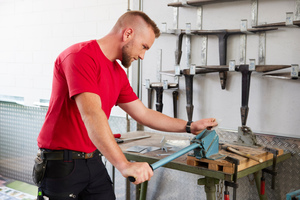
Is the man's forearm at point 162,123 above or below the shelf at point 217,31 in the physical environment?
below

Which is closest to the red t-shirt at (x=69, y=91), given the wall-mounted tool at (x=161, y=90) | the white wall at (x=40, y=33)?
the wall-mounted tool at (x=161, y=90)

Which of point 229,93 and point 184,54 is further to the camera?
point 184,54

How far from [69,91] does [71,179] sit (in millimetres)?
534

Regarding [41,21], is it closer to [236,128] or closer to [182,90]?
[182,90]

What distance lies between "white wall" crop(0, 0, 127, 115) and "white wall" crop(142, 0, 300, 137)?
31.3 inches

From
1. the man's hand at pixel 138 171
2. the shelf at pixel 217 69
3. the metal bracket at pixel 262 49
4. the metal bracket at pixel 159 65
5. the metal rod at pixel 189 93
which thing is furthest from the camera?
the metal bracket at pixel 159 65

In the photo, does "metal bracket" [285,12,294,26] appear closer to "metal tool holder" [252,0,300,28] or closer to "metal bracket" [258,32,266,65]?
"metal tool holder" [252,0,300,28]

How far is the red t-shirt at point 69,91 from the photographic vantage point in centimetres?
187

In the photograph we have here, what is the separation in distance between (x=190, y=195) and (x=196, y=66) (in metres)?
1.22

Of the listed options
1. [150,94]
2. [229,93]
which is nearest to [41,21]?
[150,94]

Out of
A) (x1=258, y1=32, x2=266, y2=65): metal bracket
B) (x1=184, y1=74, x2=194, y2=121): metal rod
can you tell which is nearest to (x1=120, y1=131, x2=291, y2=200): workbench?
(x1=184, y1=74, x2=194, y2=121): metal rod

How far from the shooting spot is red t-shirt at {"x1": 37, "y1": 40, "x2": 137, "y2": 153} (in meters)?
1.87

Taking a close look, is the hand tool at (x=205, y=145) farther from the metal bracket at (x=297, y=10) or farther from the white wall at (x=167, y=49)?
the metal bracket at (x=297, y=10)

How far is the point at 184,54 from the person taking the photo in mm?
3295
